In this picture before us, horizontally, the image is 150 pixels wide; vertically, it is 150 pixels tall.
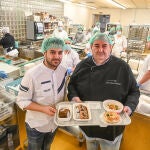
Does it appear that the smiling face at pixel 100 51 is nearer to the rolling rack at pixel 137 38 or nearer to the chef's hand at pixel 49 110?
the chef's hand at pixel 49 110

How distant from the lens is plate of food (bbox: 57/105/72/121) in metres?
1.37

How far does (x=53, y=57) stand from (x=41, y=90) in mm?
309

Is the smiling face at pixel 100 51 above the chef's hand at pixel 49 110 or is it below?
above

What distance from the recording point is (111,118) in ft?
4.45

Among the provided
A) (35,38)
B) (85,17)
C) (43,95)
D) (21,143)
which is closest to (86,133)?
(43,95)

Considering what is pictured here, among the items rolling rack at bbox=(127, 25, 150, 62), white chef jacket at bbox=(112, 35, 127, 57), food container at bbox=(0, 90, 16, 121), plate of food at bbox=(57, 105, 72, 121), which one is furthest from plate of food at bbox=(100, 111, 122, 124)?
rolling rack at bbox=(127, 25, 150, 62)

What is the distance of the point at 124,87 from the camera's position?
1464 mm

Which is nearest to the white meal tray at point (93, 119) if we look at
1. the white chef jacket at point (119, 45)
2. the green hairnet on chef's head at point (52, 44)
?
the green hairnet on chef's head at point (52, 44)

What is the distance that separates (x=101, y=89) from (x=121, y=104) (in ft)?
0.74

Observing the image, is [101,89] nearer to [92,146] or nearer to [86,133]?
[86,133]

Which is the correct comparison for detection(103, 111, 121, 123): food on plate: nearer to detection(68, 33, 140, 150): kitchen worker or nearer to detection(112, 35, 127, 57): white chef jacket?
detection(68, 33, 140, 150): kitchen worker

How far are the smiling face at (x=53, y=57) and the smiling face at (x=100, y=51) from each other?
0.32 meters

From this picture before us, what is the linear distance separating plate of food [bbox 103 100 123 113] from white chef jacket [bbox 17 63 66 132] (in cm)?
43

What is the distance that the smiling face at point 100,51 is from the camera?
1.46 m
